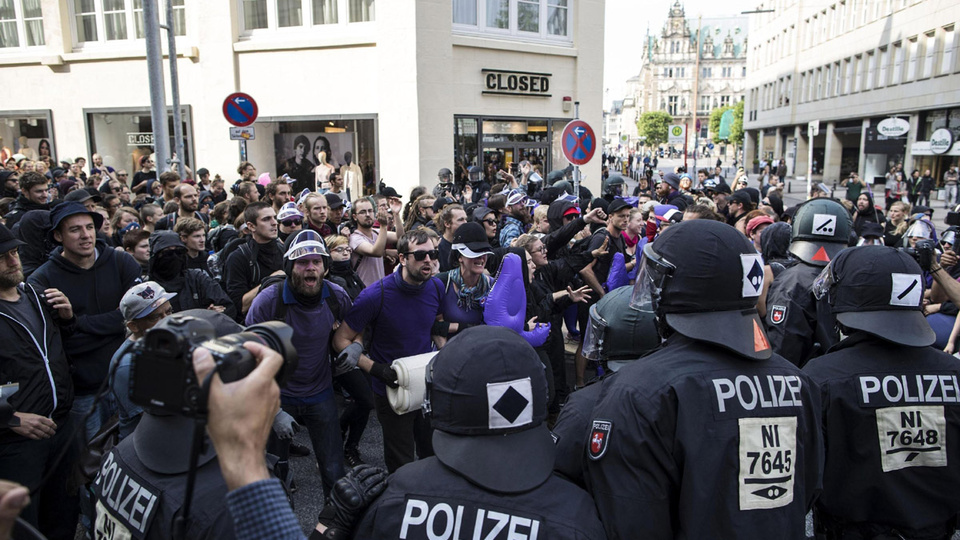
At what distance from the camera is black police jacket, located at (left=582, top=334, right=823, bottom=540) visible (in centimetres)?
193

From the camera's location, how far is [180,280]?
4.89 metres

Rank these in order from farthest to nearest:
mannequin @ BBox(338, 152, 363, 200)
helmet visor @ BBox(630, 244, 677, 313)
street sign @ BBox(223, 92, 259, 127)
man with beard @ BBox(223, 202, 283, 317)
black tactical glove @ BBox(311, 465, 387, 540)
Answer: mannequin @ BBox(338, 152, 363, 200) < street sign @ BBox(223, 92, 259, 127) < man with beard @ BBox(223, 202, 283, 317) < helmet visor @ BBox(630, 244, 677, 313) < black tactical glove @ BBox(311, 465, 387, 540)

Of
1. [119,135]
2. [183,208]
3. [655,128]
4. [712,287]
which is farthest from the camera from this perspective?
[655,128]

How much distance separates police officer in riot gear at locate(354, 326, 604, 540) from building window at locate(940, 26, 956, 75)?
3832 centimetres

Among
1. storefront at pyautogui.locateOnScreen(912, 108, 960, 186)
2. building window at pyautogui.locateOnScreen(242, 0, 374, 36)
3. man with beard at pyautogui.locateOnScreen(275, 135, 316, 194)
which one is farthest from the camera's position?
storefront at pyautogui.locateOnScreen(912, 108, 960, 186)

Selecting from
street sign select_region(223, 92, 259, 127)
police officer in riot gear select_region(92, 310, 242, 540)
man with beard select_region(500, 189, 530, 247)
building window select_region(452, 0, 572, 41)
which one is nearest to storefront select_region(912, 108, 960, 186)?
building window select_region(452, 0, 572, 41)

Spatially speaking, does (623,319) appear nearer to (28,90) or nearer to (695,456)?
(695,456)

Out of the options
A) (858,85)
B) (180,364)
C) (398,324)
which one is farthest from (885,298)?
(858,85)

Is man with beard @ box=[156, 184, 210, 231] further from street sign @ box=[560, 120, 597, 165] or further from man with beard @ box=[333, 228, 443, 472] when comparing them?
street sign @ box=[560, 120, 597, 165]

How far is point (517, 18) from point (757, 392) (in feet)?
52.4

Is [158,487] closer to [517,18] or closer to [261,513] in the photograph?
[261,513]

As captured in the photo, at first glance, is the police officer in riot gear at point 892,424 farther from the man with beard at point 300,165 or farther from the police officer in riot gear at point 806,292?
the man with beard at point 300,165

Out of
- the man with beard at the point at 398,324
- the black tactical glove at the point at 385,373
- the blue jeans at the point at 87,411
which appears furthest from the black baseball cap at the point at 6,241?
the black tactical glove at the point at 385,373

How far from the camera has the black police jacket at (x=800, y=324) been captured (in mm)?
3855
